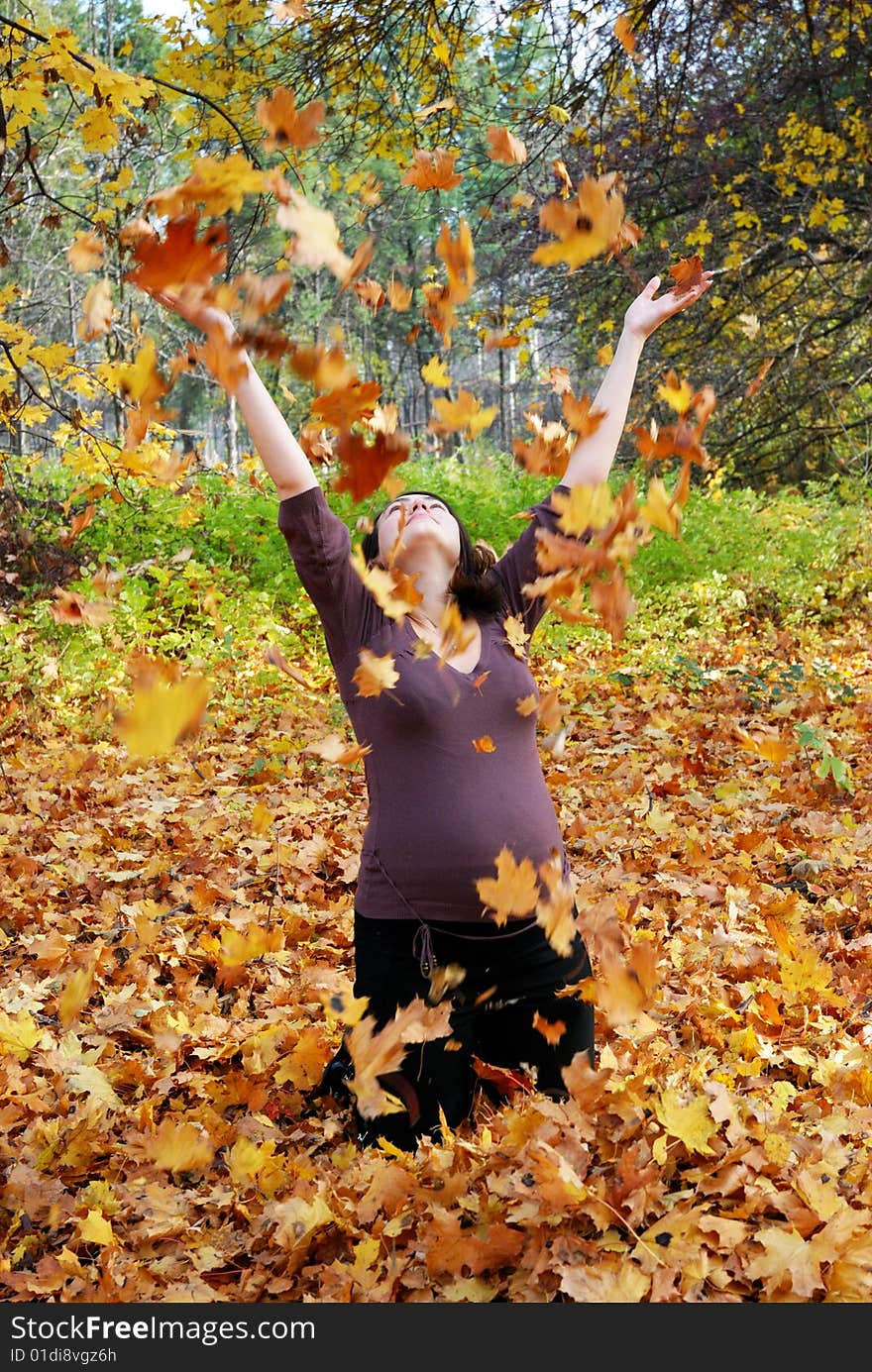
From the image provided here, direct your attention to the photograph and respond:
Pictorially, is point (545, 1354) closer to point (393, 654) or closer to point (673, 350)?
point (393, 654)

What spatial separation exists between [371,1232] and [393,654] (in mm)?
1213

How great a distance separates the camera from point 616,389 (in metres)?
2.49

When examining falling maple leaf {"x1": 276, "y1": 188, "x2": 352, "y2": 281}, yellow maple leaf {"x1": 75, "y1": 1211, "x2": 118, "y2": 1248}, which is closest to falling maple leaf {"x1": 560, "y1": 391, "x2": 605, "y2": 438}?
falling maple leaf {"x1": 276, "y1": 188, "x2": 352, "y2": 281}

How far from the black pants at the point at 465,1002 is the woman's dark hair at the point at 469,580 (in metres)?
0.77

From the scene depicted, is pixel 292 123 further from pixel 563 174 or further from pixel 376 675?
pixel 376 675

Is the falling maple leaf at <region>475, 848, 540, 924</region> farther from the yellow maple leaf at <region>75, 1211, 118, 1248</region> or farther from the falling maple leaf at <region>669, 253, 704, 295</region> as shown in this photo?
the falling maple leaf at <region>669, 253, 704, 295</region>

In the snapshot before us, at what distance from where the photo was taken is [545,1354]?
1.74 m

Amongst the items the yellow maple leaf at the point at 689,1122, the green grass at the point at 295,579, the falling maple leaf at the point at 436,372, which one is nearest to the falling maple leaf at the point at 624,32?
the falling maple leaf at the point at 436,372

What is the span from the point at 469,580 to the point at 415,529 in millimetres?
213

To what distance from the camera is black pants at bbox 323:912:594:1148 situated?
2254 mm

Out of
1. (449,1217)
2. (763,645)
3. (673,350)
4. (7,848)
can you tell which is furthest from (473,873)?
(673,350)

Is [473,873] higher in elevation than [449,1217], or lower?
higher

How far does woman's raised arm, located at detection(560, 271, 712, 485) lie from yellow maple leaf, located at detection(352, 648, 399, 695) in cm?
68

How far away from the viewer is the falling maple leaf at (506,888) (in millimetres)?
2162
